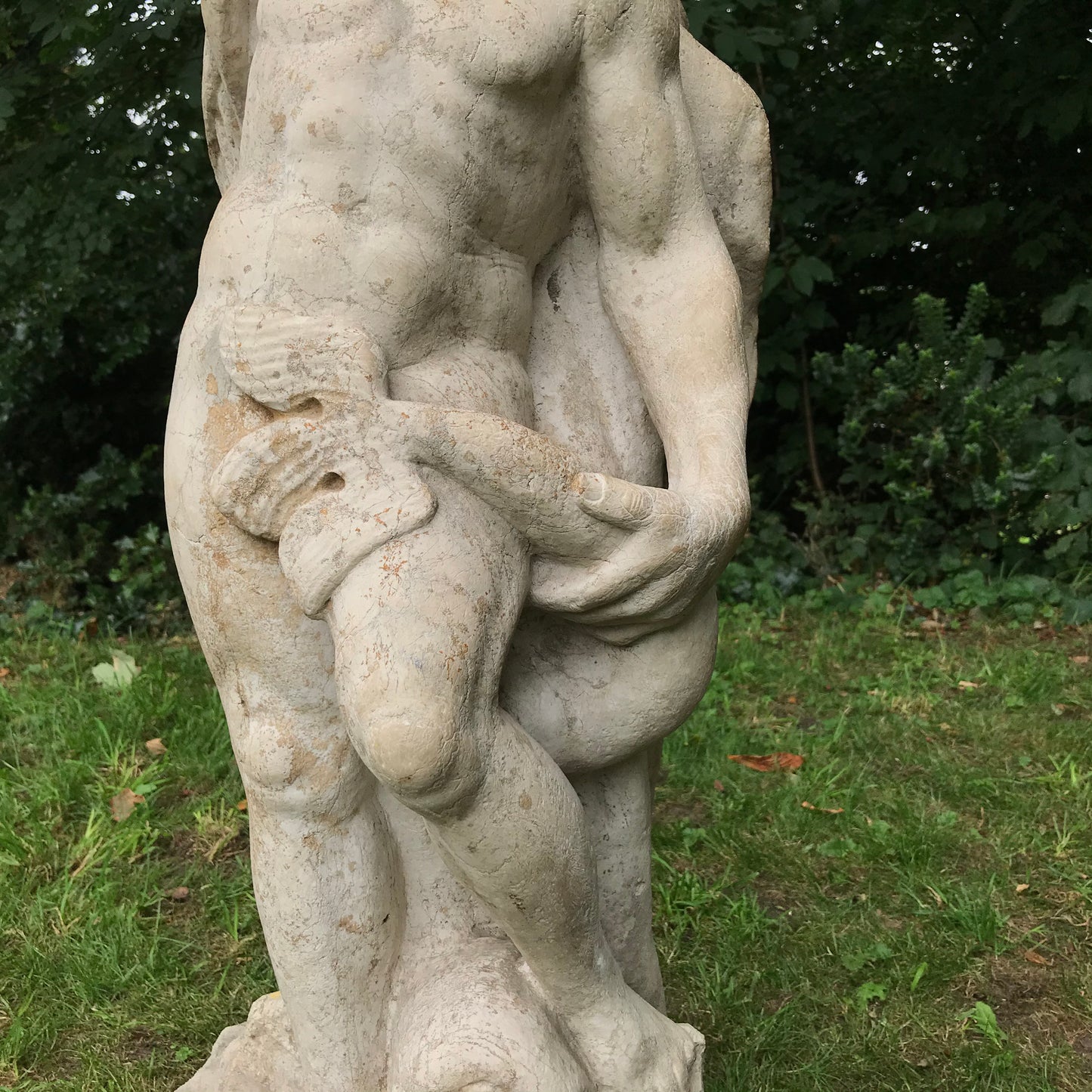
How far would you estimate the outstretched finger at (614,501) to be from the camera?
4.73ft

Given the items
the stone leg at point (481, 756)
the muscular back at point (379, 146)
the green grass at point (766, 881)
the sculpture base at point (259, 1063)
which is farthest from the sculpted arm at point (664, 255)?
the green grass at point (766, 881)

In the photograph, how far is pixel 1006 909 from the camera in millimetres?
2982

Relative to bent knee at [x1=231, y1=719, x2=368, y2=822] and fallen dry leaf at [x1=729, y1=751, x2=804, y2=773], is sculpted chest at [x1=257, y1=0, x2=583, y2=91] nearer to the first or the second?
bent knee at [x1=231, y1=719, x2=368, y2=822]

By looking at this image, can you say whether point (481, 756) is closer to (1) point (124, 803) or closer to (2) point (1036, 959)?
(2) point (1036, 959)

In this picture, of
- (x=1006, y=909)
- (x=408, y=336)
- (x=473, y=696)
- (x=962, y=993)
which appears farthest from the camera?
(x=1006, y=909)

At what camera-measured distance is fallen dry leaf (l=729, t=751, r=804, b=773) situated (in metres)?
3.69

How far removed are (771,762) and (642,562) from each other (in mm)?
2397

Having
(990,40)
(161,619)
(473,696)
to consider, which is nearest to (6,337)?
(161,619)

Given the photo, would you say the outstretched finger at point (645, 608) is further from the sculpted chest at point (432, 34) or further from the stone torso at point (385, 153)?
the sculpted chest at point (432, 34)

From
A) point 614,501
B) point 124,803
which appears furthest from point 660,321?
point 124,803

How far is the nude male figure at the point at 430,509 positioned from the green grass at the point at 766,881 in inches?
41.2

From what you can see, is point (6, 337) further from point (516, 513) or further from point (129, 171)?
point (516, 513)

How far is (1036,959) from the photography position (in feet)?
9.19

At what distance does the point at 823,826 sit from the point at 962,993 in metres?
0.72
